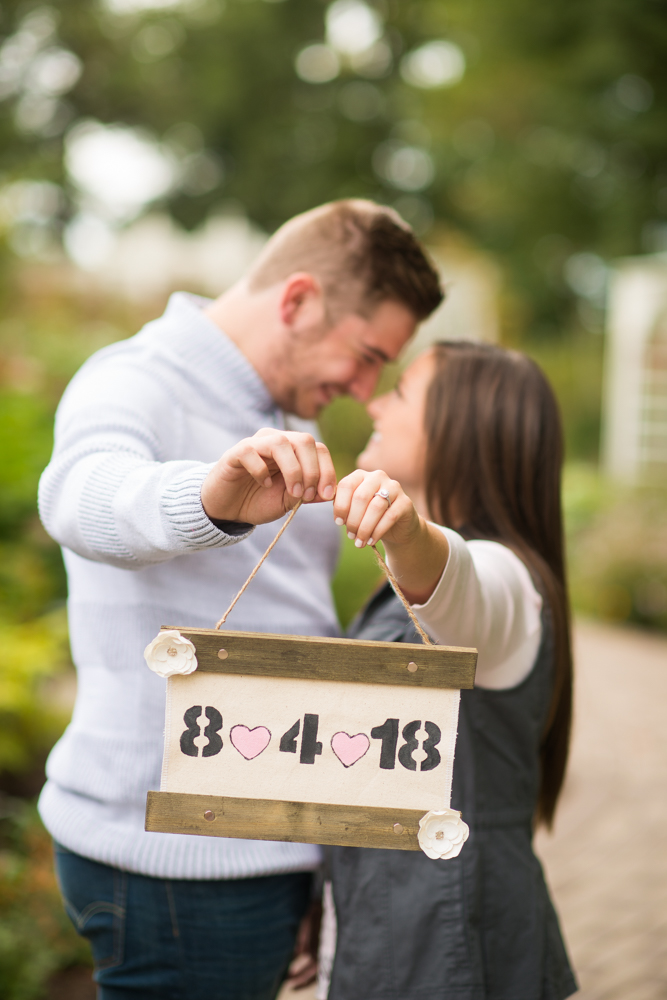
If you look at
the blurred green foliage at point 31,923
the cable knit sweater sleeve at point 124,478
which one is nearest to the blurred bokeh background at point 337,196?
the blurred green foliage at point 31,923

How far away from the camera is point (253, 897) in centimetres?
159

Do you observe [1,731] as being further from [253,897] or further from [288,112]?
[288,112]

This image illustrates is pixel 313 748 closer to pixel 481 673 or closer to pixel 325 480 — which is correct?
pixel 325 480

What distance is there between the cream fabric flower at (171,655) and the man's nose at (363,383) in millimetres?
957

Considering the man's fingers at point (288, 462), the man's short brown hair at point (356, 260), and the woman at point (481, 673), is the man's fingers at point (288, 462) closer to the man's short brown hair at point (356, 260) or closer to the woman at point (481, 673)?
the woman at point (481, 673)

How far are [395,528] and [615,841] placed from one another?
3.91 m

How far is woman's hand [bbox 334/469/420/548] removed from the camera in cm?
106

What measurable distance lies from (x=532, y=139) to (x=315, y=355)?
14.3m

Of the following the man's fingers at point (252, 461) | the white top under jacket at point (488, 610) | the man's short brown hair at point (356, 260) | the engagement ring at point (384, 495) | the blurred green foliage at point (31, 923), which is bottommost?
the blurred green foliage at point (31, 923)

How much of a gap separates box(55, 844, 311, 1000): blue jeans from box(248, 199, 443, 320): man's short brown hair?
1161 mm

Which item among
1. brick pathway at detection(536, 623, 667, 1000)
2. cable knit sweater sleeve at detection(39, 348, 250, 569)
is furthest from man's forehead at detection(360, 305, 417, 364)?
brick pathway at detection(536, 623, 667, 1000)

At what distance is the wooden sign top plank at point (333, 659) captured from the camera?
1.06m

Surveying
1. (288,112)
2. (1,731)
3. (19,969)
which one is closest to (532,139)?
(288,112)

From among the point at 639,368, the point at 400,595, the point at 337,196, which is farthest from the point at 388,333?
the point at 337,196
